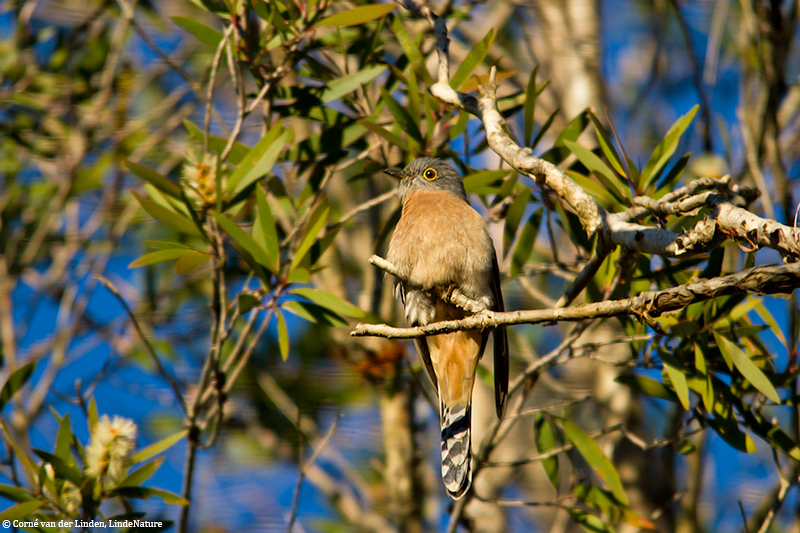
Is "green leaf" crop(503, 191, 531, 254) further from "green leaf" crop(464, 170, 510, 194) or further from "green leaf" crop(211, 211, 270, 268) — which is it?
"green leaf" crop(211, 211, 270, 268)

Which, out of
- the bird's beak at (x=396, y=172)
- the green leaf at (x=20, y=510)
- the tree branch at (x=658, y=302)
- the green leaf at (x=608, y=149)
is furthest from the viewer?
the bird's beak at (x=396, y=172)

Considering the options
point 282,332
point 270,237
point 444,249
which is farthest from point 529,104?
point 282,332

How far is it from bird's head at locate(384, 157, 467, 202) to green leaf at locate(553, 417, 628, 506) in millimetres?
1454

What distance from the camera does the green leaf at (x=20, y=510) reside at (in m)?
2.81

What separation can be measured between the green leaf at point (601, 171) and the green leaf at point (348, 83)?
3.51 feet

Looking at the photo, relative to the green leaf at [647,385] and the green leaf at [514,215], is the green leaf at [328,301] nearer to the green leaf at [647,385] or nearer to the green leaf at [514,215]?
the green leaf at [514,215]

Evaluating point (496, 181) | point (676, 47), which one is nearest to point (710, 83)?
point (676, 47)

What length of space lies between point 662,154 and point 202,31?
227 cm

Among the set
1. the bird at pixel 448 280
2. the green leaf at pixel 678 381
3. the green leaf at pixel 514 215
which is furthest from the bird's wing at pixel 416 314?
the green leaf at pixel 678 381

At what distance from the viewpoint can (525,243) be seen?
3.45 m

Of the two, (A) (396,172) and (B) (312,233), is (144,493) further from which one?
(A) (396,172)

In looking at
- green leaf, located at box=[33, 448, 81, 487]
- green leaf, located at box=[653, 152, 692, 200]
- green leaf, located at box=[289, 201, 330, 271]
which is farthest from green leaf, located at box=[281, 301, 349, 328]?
green leaf, located at box=[653, 152, 692, 200]

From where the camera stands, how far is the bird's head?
4027mm
